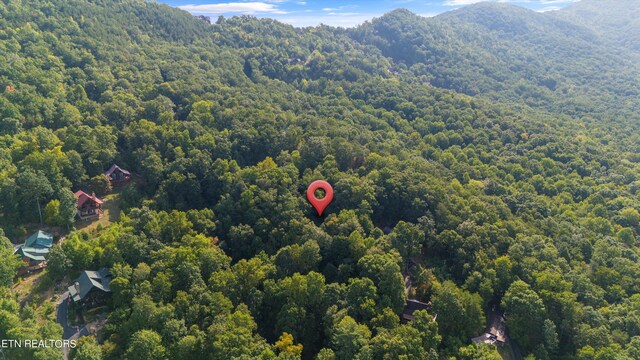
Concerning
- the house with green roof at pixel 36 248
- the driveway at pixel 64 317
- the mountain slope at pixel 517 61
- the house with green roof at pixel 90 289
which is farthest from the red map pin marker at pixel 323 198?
the mountain slope at pixel 517 61

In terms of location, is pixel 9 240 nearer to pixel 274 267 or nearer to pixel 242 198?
pixel 242 198

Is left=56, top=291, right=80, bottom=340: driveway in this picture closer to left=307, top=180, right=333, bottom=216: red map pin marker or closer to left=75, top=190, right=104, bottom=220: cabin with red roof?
left=75, top=190, right=104, bottom=220: cabin with red roof

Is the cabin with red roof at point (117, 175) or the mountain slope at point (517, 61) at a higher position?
the mountain slope at point (517, 61)

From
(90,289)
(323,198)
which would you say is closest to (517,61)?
(323,198)

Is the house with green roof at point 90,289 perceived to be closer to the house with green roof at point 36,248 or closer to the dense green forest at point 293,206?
the dense green forest at point 293,206

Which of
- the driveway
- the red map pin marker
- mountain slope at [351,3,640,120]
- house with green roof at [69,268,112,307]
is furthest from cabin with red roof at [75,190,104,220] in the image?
mountain slope at [351,3,640,120]

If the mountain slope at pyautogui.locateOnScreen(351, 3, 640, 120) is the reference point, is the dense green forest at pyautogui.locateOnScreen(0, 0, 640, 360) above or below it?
below
